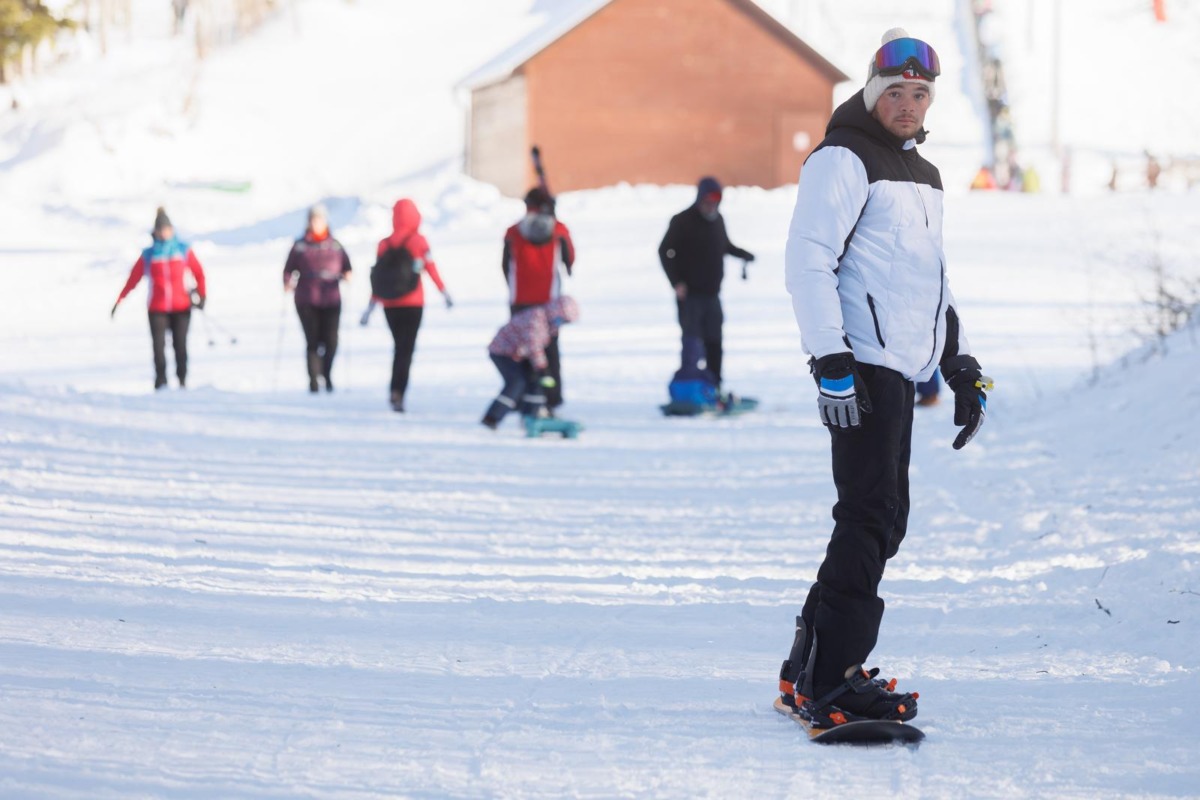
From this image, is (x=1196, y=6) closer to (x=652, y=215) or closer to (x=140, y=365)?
(x=652, y=215)

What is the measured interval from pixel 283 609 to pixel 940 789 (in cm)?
277

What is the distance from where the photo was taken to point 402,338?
12.6 meters

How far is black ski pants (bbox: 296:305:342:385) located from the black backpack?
1.35 m

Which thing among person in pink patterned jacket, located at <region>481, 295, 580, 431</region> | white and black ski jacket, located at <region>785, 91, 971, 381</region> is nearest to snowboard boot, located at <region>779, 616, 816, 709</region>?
white and black ski jacket, located at <region>785, 91, 971, 381</region>

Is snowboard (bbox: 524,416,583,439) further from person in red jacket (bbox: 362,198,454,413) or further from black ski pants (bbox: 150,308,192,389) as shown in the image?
black ski pants (bbox: 150,308,192,389)

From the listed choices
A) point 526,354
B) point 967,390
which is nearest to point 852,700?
point 967,390

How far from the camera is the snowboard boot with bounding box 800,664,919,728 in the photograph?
4.19 m

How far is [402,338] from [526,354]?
5.89 ft

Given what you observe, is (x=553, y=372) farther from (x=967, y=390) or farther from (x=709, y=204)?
(x=967, y=390)

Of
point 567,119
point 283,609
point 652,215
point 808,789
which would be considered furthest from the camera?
point 567,119

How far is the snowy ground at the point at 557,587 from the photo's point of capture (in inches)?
156

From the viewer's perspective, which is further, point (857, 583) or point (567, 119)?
point (567, 119)

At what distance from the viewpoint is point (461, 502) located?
834 centimetres

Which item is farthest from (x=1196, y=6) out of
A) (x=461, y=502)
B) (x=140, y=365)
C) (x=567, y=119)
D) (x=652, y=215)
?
(x=461, y=502)
